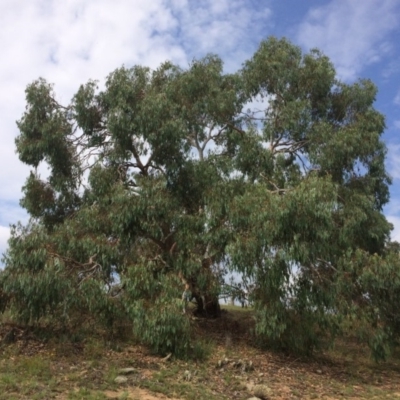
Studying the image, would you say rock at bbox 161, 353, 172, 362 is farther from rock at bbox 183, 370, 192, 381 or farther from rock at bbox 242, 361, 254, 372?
rock at bbox 242, 361, 254, 372

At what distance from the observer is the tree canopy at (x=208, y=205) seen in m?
10.7

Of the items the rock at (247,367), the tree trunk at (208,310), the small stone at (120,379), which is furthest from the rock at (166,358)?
the tree trunk at (208,310)

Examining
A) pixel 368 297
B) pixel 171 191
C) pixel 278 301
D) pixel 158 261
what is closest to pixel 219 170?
pixel 171 191

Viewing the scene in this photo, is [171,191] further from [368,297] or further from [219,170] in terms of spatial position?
[368,297]

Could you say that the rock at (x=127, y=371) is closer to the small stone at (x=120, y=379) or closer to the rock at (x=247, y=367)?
the small stone at (x=120, y=379)

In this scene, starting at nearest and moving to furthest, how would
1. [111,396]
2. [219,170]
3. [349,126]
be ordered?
[111,396] → [219,170] → [349,126]

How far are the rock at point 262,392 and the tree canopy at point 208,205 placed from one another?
2265mm

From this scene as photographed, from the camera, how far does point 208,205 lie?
12.6 metres

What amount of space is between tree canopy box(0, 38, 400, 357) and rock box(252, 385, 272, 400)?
2265 mm

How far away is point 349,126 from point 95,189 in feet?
26.6

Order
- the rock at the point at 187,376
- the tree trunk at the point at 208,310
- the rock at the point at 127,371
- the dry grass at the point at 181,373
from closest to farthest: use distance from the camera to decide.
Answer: the dry grass at the point at 181,373 < the rock at the point at 127,371 < the rock at the point at 187,376 < the tree trunk at the point at 208,310

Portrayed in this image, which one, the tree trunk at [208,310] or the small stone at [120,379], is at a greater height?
the tree trunk at [208,310]

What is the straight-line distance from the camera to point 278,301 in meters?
11.3

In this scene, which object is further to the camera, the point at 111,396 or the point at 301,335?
the point at 301,335
